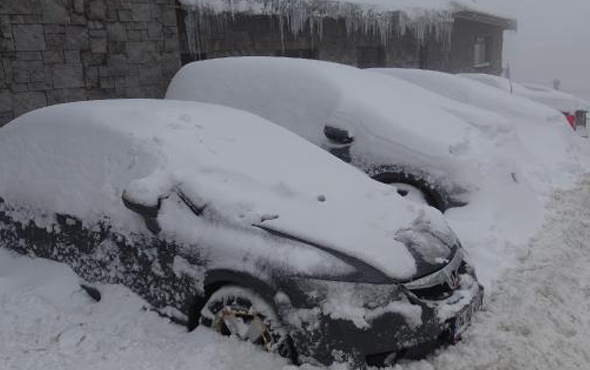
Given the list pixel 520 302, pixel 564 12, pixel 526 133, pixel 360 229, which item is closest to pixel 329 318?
pixel 360 229

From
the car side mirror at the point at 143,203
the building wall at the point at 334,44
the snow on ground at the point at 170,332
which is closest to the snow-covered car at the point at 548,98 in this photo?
the building wall at the point at 334,44

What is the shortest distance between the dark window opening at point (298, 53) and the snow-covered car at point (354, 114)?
555 cm

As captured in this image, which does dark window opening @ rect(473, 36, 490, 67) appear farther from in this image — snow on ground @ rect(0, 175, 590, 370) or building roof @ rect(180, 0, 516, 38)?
snow on ground @ rect(0, 175, 590, 370)

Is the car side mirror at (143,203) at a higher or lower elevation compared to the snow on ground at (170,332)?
→ higher

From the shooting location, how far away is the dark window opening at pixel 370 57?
14867 mm

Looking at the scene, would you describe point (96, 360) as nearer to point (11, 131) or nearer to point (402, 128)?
point (11, 131)

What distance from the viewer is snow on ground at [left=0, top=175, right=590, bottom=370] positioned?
11.3ft

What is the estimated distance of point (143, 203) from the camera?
11.6 feet

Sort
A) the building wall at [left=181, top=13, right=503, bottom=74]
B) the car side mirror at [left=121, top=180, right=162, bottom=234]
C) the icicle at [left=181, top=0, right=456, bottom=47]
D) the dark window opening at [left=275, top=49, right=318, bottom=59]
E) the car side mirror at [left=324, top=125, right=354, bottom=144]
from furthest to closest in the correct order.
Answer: the dark window opening at [left=275, top=49, right=318, bottom=59]
the building wall at [left=181, top=13, right=503, bottom=74]
the icicle at [left=181, top=0, right=456, bottom=47]
the car side mirror at [left=324, top=125, right=354, bottom=144]
the car side mirror at [left=121, top=180, right=162, bottom=234]

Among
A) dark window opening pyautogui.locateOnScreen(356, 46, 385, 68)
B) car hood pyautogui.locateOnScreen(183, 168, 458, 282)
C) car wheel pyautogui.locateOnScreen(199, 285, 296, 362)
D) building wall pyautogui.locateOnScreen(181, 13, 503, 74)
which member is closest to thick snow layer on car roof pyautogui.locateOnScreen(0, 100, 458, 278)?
car hood pyautogui.locateOnScreen(183, 168, 458, 282)

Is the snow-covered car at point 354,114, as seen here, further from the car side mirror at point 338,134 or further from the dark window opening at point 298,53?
the dark window opening at point 298,53

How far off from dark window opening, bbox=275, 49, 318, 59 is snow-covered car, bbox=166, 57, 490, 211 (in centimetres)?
555

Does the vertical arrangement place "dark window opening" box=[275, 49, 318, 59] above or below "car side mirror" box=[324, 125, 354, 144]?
above

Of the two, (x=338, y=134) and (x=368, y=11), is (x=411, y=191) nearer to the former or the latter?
(x=338, y=134)
